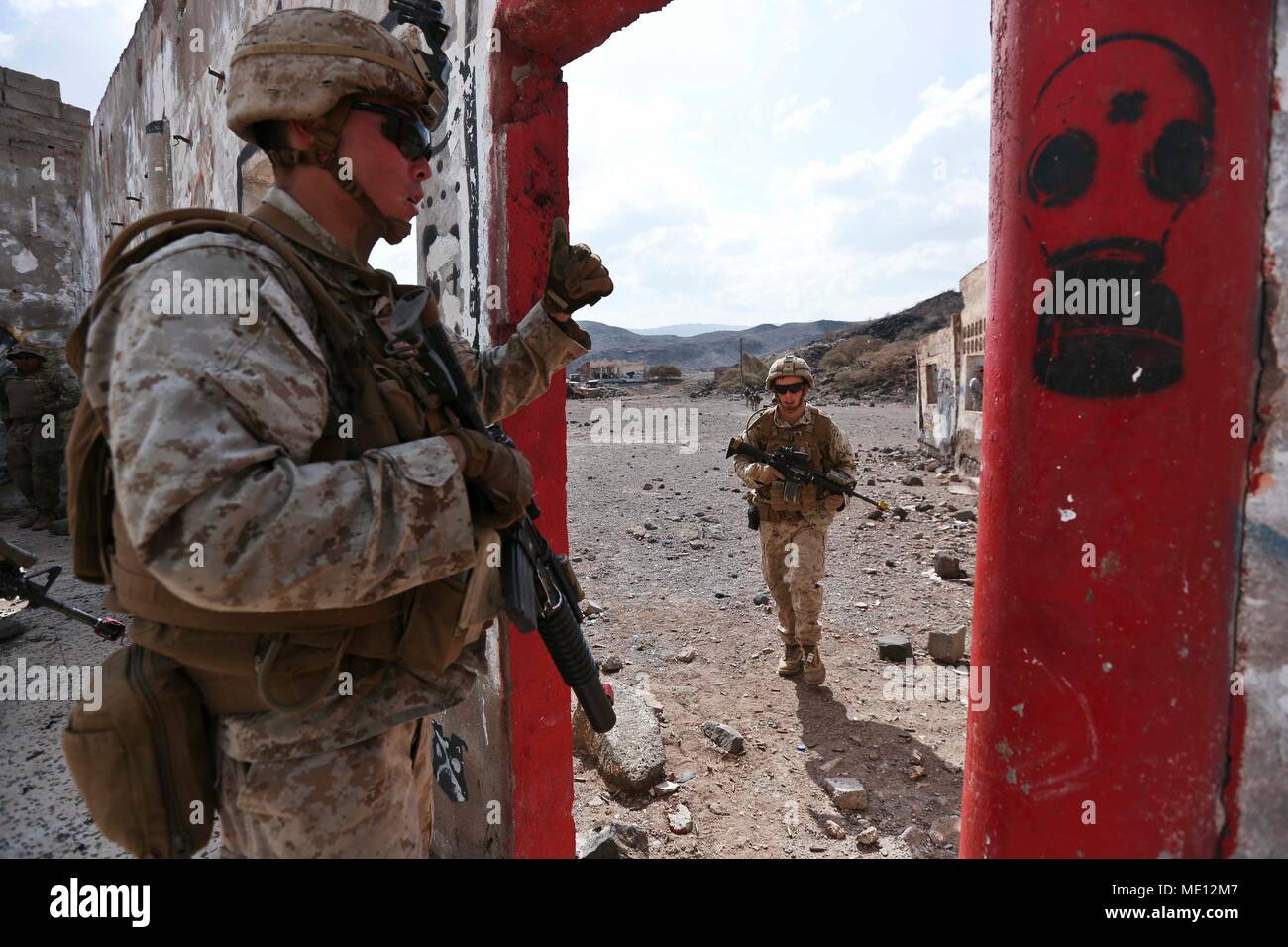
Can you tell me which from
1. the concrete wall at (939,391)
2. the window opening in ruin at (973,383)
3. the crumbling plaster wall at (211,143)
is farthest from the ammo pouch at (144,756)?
the concrete wall at (939,391)

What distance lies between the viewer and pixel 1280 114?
0.90 m

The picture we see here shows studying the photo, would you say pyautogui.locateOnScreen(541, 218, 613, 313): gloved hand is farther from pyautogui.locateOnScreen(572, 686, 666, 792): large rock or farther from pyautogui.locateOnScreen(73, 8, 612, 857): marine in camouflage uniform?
pyautogui.locateOnScreen(572, 686, 666, 792): large rock

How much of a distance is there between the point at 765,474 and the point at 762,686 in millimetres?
1234

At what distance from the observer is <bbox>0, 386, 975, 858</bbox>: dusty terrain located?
8.54ft

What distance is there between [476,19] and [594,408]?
21218 mm

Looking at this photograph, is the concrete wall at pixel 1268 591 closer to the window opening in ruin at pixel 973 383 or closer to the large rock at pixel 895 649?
the large rock at pixel 895 649

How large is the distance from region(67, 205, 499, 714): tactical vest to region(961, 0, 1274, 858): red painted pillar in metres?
0.93

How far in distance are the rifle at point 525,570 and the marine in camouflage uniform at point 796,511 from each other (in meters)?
2.48

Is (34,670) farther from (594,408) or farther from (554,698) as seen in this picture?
(594,408)

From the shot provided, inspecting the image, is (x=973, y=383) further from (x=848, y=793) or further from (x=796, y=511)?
(x=848, y=793)

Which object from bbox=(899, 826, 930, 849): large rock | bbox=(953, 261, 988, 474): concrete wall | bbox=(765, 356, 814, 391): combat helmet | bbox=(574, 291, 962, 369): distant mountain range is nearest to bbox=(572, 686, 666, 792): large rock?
bbox=(899, 826, 930, 849): large rock

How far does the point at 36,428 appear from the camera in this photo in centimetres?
724

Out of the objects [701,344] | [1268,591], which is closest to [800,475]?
[1268,591]
